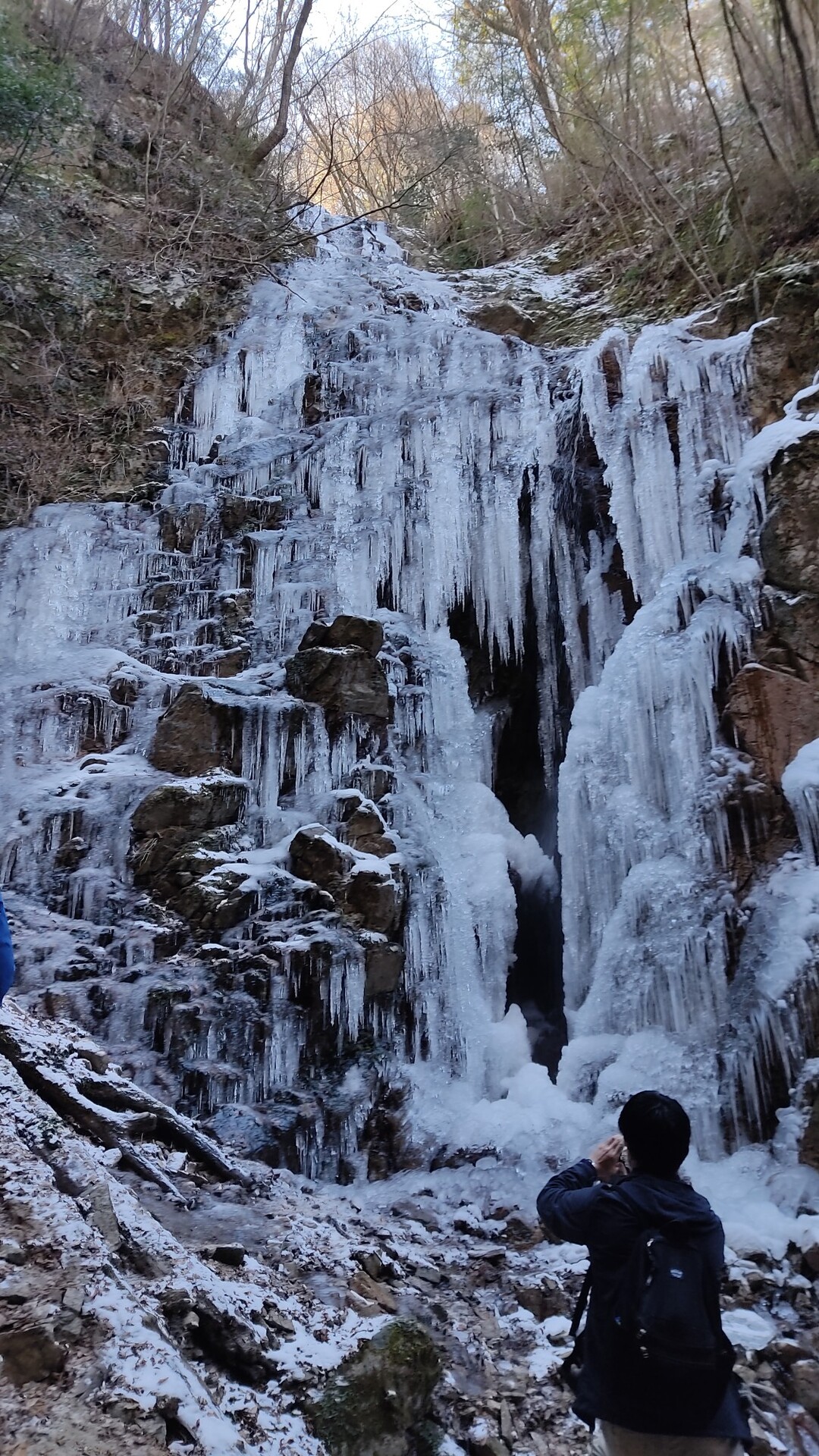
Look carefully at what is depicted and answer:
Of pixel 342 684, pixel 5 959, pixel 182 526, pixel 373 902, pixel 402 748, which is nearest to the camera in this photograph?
pixel 5 959

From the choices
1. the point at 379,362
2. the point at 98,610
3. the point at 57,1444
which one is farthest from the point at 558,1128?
the point at 379,362

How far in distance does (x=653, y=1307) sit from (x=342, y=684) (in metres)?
5.90

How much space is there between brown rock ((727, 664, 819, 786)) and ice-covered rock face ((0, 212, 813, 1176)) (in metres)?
0.17

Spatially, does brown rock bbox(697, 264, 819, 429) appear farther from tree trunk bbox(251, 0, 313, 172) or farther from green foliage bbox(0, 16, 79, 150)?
tree trunk bbox(251, 0, 313, 172)

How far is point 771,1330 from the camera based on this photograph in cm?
362

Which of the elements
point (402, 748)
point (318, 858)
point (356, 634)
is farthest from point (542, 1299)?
point (356, 634)

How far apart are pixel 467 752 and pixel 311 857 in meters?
1.95

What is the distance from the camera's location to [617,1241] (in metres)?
1.86

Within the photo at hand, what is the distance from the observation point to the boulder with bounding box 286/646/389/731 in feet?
24.0

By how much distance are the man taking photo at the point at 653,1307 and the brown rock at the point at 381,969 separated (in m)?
4.18

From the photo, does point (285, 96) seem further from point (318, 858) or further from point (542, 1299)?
point (542, 1299)

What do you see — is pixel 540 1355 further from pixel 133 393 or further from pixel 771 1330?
pixel 133 393

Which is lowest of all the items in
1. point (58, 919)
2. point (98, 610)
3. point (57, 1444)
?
point (57, 1444)

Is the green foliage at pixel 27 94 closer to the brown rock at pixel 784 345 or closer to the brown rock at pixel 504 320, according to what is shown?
the brown rock at pixel 504 320
